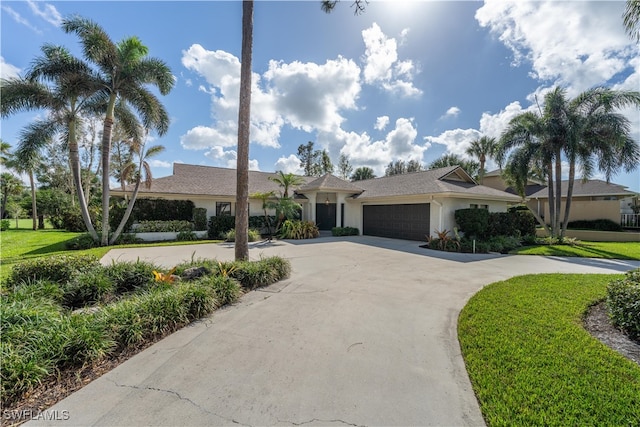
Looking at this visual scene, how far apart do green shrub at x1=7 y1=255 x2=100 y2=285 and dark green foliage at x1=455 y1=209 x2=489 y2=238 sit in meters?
14.9

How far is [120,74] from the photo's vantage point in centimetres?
→ 1235

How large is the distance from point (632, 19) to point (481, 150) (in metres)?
26.5

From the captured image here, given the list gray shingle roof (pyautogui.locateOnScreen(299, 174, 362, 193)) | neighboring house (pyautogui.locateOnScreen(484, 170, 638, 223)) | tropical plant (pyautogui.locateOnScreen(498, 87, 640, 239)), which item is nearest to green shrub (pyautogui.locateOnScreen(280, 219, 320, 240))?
gray shingle roof (pyautogui.locateOnScreen(299, 174, 362, 193))

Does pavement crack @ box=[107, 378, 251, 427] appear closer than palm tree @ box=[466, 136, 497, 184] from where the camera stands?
Yes

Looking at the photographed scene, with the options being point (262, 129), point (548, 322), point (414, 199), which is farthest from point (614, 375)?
point (262, 129)

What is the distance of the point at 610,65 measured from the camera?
10.2 m

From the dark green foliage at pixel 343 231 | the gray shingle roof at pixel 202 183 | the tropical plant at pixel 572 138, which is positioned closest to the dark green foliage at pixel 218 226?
the gray shingle roof at pixel 202 183

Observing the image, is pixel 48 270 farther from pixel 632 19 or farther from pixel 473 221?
pixel 473 221

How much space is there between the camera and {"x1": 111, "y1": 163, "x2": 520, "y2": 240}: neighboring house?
1429 centimetres

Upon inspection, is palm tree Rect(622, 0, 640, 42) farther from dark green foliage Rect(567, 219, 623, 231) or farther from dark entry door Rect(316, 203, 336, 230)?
dark green foliage Rect(567, 219, 623, 231)

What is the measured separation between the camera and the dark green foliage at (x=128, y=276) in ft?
18.9

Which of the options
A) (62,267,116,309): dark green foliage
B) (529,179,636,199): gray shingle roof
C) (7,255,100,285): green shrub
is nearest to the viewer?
(62,267,116,309): dark green foliage

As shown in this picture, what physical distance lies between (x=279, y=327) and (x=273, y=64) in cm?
1277

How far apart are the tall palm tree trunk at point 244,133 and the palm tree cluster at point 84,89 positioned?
803cm
